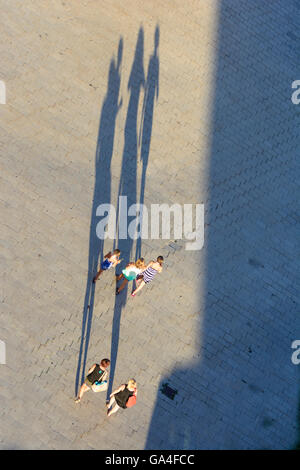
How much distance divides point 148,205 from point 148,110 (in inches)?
120

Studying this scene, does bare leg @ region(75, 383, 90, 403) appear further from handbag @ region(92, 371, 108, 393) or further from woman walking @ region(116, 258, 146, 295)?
woman walking @ region(116, 258, 146, 295)

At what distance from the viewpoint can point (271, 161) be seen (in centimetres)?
1393

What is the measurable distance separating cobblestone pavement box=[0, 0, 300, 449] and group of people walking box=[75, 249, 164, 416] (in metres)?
0.40

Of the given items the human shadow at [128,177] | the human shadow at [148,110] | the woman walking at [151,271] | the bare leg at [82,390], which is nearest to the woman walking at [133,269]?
the woman walking at [151,271]

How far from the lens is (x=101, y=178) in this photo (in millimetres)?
12641

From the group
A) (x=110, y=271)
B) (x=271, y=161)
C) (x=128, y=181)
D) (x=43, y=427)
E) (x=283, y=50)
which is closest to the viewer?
(x=43, y=427)

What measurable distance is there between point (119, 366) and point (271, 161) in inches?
303

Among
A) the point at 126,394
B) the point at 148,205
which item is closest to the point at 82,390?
the point at 126,394

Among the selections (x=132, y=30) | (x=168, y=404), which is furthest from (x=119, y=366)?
(x=132, y=30)

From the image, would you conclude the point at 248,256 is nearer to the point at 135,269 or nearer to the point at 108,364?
the point at 135,269

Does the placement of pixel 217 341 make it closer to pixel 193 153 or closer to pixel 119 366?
pixel 119 366

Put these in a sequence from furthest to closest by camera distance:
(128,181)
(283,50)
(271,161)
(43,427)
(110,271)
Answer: (283,50) < (271,161) < (128,181) < (110,271) < (43,427)

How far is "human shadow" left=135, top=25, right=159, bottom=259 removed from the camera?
1286 centimetres

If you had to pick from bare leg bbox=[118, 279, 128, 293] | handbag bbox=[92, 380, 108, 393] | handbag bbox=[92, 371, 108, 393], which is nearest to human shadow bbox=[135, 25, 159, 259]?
bare leg bbox=[118, 279, 128, 293]
